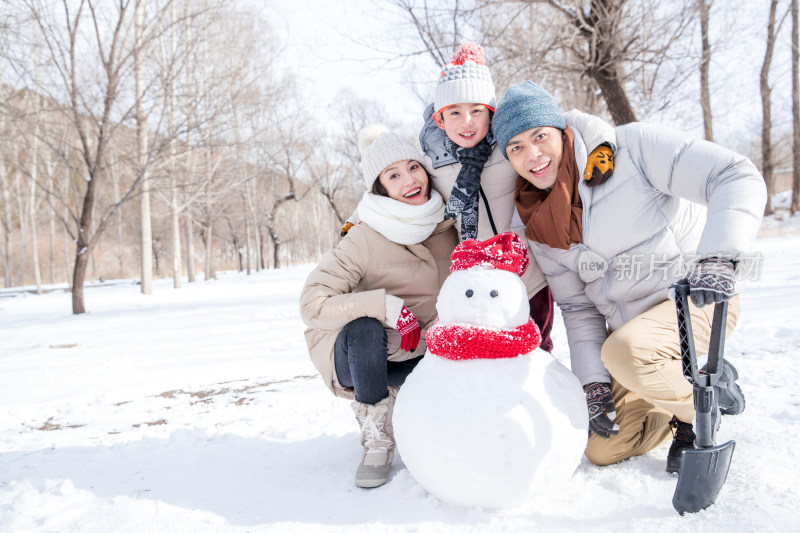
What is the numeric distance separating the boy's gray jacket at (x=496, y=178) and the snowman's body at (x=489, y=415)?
500 millimetres

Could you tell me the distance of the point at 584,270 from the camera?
72.9 inches

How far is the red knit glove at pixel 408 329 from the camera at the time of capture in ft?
6.17

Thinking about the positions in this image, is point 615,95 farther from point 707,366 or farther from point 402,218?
point 707,366

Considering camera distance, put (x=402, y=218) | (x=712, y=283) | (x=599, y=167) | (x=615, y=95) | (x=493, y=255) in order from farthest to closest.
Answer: (x=615, y=95), (x=402, y=218), (x=599, y=167), (x=493, y=255), (x=712, y=283)

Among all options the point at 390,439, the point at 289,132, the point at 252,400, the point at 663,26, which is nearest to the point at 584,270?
the point at 390,439

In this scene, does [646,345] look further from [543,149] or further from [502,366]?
[543,149]

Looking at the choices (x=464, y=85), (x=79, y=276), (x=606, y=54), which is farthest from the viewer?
(x=79, y=276)

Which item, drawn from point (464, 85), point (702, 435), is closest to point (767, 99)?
point (464, 85)

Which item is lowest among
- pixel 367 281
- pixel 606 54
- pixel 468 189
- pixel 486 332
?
pixel 486 332

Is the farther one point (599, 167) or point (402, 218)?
point (402, 218)

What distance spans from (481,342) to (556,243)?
1.98ft

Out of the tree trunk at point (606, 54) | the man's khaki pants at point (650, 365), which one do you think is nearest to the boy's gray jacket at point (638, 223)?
the man's khaki pants at point (650, 365)

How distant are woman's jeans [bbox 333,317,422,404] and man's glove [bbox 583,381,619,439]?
0.76 m

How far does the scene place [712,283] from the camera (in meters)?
1.32
